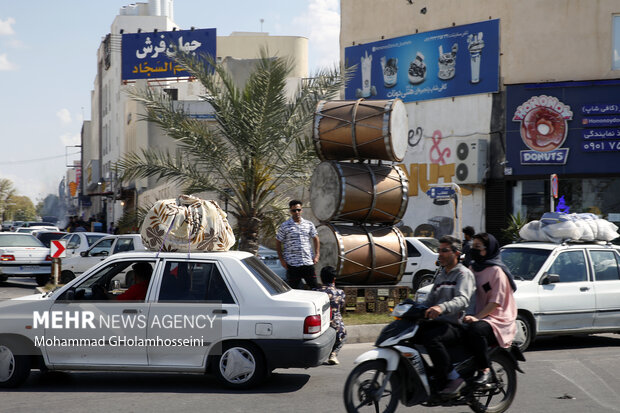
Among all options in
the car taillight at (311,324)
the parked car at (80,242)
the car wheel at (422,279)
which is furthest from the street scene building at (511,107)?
the car taillight at (311,324)

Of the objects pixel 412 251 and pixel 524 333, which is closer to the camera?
pixel 524 333

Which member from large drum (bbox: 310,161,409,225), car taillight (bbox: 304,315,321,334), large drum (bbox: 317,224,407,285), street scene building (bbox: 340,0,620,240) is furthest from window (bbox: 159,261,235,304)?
street scene building (bbox: 340,0,620,240)

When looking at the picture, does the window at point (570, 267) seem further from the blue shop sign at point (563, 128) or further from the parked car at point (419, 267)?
the blue shop sign at point (563, 128)

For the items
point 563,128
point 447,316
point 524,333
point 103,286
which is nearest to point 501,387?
point 447,316

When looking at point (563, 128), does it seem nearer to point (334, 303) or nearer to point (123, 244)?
point (123, 244)

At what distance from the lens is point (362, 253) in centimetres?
1444

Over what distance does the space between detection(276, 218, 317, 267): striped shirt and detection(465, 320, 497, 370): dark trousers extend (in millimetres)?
4889

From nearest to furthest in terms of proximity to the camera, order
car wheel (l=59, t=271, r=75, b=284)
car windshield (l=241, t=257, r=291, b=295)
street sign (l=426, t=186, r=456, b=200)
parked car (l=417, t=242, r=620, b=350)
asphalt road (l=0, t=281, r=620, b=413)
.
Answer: asphalt road (l=0, t=281, r=620, b=413)
car windshield (l=241, t=257, r=291, b=295)
parked car (l=417, t=242, r=620, b=350)
car wheel (l=59, t=271, r=75, b=284)
street sign (l=426, t=186, r=456, b=200)

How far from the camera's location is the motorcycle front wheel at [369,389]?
622 cm

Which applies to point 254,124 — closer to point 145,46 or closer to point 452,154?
point 452,154

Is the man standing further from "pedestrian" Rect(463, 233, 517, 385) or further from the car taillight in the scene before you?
"pedestrian" Rect(463, 233, 517, 385)

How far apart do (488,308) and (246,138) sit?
9.39 meters

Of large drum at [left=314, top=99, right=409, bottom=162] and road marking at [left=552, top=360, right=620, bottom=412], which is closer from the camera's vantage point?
road marking at [left=552, top=360, right=620, bottom=412]

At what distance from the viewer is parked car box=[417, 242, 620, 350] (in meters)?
10.6
